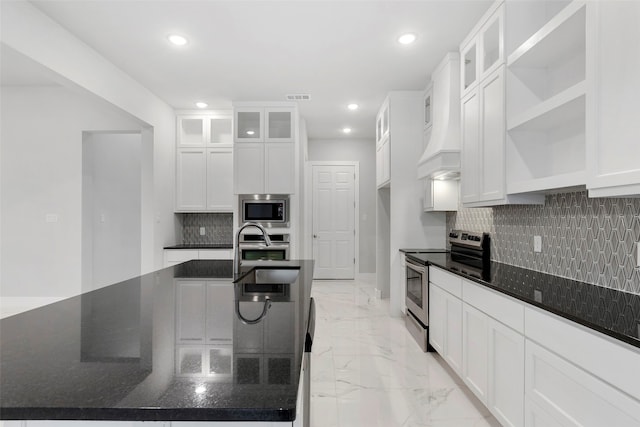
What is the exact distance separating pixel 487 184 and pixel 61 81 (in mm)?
3657

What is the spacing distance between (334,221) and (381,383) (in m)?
4.44

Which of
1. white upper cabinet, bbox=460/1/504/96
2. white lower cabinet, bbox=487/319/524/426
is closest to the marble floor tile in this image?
white lower cabinet, bbox=487/319/524/426

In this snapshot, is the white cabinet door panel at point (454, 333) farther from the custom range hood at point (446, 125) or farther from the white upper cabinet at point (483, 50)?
the white upper cabinet at point (483, 50)

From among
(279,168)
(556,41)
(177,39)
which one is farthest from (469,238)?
(177,39)

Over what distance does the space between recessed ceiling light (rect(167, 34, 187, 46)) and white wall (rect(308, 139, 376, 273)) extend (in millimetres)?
4124

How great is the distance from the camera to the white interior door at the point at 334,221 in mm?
6953

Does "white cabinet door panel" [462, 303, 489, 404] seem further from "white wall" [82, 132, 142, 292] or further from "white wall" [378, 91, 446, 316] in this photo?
"white wall" [82, 132, 142, 292]

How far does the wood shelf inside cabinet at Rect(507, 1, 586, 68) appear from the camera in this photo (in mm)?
1761

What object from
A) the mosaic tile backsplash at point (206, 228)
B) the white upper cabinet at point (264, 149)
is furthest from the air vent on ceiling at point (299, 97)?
the mosaic tile backsplash at point (206, 228)

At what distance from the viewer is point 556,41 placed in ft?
6.58

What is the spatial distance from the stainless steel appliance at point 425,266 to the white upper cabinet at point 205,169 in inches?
116

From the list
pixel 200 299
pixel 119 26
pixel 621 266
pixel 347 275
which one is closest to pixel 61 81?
pixel 119 26

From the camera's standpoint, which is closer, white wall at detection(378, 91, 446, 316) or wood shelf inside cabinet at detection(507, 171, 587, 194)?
wood shelf inside cabinet at detection(507, 171, 587, 194)

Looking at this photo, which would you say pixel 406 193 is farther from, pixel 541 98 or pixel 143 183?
pixel 143 183
